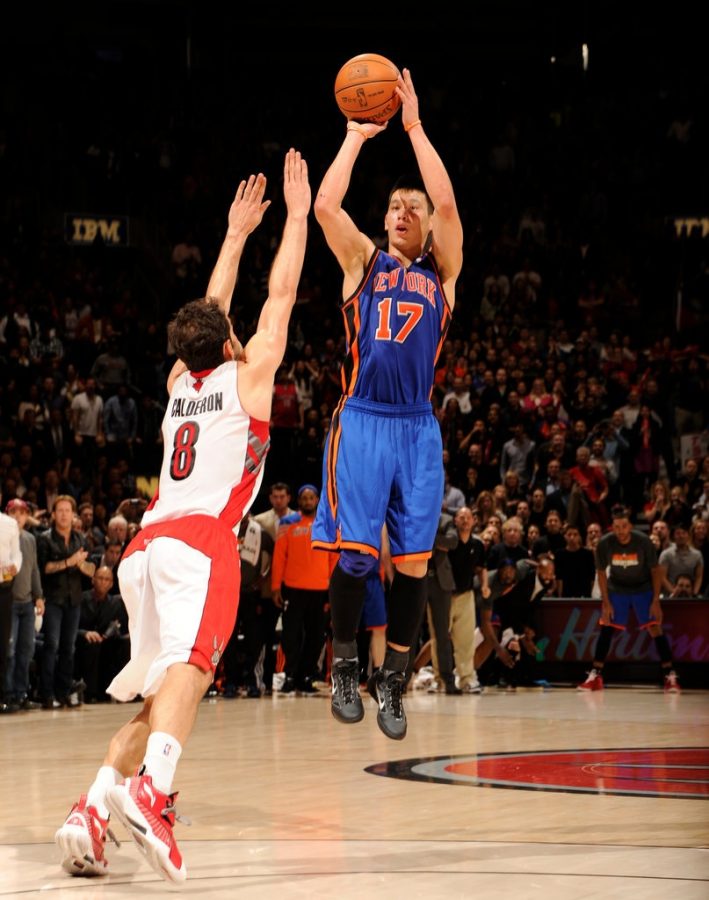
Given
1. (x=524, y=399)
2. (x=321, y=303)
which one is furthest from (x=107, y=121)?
(x=524, y=399)

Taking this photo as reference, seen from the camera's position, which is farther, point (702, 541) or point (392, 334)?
point (702, 541)

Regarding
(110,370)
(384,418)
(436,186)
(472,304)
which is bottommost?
(384,418)

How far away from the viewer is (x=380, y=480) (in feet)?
22.0

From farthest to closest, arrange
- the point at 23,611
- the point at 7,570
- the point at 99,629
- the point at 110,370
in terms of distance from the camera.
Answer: the point at 110,370
the point at 99,629
the point at 23,611
the point at 7,570

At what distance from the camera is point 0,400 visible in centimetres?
1730

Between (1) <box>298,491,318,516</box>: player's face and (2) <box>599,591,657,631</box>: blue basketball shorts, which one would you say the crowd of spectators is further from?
(1) <box>298,491,318,516</box>: player's face

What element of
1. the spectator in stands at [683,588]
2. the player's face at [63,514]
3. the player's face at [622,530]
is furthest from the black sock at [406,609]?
the spectator in stands at [683,588]

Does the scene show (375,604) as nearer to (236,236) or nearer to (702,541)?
(702,541)

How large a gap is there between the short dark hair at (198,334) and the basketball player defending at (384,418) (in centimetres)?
119

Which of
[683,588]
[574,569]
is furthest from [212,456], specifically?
[683,588]

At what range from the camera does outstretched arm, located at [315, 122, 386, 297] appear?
6.65 m

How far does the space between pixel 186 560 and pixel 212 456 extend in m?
0.45

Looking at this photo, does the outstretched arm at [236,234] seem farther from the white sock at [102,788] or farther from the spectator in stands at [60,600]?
the spectator in stands at [60,600]

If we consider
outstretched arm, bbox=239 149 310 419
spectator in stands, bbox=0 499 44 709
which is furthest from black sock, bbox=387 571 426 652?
spectator in stands, bbox=0 499 44 709
